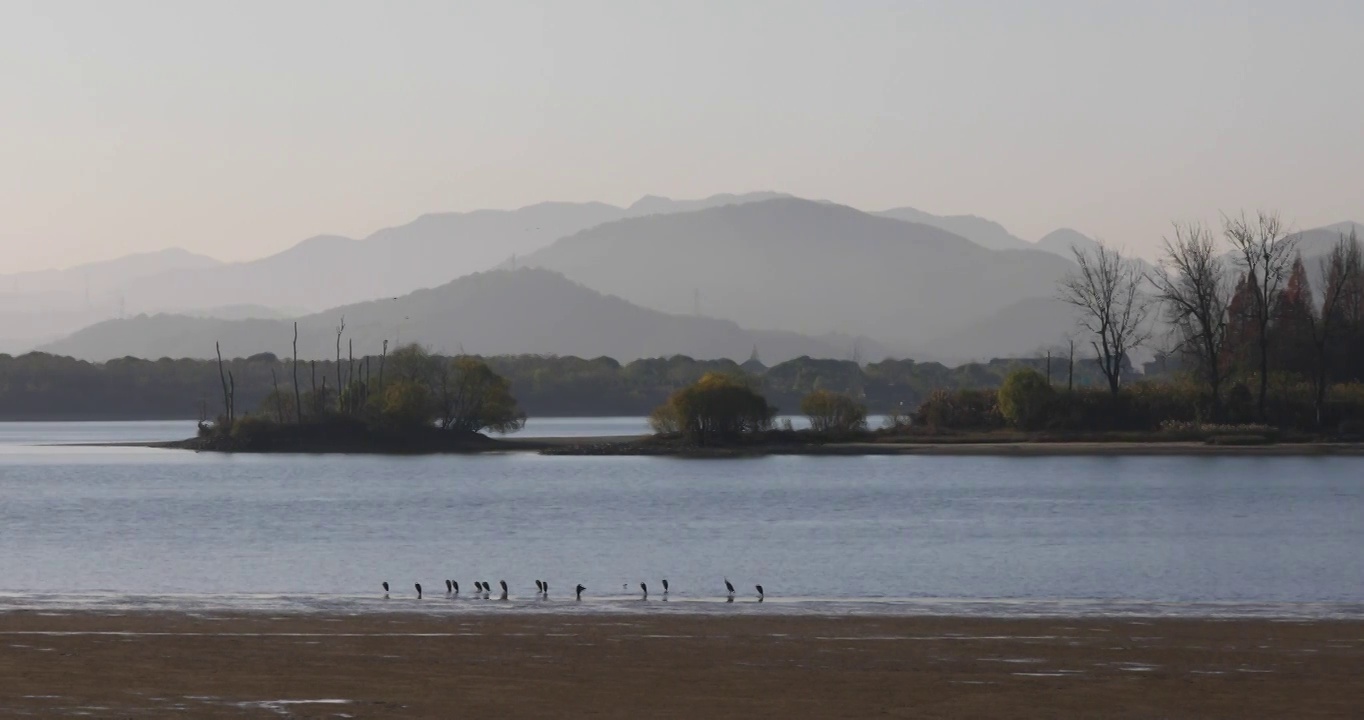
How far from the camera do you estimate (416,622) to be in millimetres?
29000

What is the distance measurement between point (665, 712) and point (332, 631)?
9.45 m

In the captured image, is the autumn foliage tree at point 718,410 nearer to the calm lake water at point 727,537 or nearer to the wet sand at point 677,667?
the calm lake water at point 727,537

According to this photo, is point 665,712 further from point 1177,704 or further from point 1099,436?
point 1099,436

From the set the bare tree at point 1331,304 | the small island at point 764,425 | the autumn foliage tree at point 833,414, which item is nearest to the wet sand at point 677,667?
the small island at point 764,425

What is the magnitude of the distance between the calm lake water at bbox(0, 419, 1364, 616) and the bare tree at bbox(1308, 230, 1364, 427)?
9175 mm

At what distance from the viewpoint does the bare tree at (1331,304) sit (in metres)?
99.4

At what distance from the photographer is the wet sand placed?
19547 millimetres

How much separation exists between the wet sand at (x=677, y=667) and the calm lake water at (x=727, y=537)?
3265 mm

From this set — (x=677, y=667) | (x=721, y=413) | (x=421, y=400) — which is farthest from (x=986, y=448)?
(x=677, y=667)

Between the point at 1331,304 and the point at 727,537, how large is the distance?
69.9 m

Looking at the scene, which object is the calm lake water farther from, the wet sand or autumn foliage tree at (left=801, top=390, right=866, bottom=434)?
autumn foliage tree at (left=801, top=390, right=866, bottom=434)

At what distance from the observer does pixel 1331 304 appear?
108125mm

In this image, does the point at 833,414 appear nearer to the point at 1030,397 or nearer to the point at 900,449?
the point at 900,449

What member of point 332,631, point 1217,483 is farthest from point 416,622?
point 1217,483
